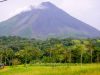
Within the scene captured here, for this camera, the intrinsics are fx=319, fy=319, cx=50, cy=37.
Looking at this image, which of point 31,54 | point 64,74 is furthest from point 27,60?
point 64,74

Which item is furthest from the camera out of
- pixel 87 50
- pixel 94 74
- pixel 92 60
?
pixel 87 50

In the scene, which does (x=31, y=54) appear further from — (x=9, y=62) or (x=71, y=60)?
(x=71, y=60)

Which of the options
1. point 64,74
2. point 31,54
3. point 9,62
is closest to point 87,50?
point 31,54

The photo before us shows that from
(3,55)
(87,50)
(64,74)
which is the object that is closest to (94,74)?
(64,74)

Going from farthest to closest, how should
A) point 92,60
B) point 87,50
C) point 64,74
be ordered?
point 87,50, point 92,60, point 64,74

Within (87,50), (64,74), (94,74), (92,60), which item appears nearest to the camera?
(94,74)

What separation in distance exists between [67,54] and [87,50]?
5.44m

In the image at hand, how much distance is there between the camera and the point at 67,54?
7962 centimetres

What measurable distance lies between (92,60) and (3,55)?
2487cm

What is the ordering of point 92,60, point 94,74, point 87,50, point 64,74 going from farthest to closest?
point 87,50, point 92,60, point 64,74, point 94,74

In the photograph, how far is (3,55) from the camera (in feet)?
282

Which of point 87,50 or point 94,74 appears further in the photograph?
point 87,50

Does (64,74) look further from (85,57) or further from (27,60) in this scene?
(27,60)

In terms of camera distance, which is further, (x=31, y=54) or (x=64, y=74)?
(x=31, y=54)
